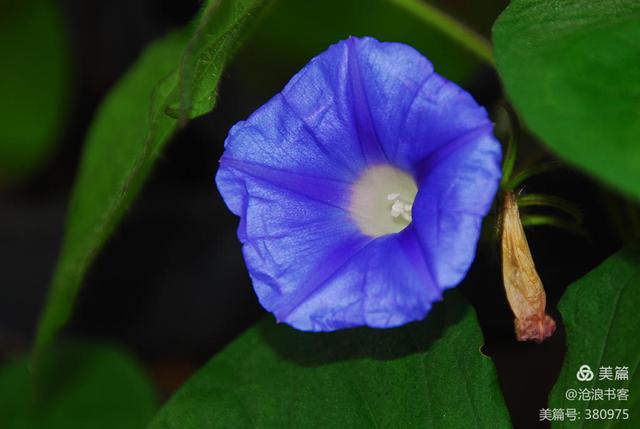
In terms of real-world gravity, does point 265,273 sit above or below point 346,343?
above

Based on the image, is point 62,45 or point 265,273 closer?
point 265,273

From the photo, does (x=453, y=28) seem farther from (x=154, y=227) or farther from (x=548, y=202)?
(x=154, y=227)

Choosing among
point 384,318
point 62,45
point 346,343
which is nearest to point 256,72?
point 62,45

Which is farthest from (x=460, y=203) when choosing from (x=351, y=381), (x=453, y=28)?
(x=453, y=28)

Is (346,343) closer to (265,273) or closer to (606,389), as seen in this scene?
(265,273)

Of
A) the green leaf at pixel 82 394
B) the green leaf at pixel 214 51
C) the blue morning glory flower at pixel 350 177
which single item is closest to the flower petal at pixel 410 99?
the blue morning glory flower at pixel 350 177

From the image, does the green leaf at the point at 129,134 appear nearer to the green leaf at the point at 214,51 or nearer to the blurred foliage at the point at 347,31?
the green leaf at the point at 214,51
